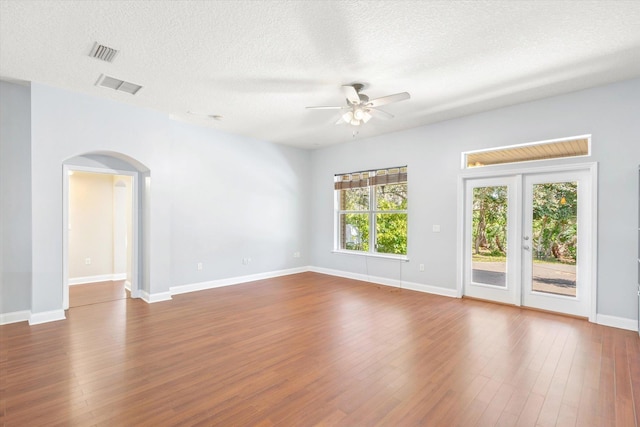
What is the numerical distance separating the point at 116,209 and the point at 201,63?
14.8 ft

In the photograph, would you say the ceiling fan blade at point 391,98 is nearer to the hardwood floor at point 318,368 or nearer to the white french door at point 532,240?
the white french door at point 532,240

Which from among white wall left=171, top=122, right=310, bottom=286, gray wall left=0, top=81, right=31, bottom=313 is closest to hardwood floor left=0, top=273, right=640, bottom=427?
gray wall left=0, top=81, right=31, bottom=313

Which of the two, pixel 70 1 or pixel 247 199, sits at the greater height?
pixel 70 1

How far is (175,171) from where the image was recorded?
5.28 m

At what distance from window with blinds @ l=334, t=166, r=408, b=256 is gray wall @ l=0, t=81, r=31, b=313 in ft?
17.1


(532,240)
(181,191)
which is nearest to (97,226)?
(181,191)

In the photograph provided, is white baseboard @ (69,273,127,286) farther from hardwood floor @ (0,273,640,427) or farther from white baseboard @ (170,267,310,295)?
white baseboard @ (170,267,310,295)

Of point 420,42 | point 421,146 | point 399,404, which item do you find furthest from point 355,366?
point 421,146

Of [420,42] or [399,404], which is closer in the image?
[399,404]

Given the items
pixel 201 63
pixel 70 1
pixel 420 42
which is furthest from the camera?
pixel 201 63

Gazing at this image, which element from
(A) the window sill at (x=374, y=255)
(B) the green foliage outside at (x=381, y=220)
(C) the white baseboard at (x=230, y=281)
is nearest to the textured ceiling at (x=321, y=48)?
(B) the green foliage outside at (x=381, y=220)

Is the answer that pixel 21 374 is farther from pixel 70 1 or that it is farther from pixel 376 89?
pixel 376 89

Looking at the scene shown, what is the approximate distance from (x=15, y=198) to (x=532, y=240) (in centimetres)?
695

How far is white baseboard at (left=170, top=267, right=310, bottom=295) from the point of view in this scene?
5.29 m
